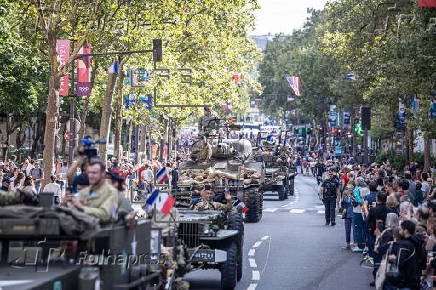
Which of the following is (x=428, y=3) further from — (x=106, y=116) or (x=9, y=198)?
(x=106, y=116)

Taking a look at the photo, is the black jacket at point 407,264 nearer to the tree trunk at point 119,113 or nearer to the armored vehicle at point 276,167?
the armored vehicle at point 276,167

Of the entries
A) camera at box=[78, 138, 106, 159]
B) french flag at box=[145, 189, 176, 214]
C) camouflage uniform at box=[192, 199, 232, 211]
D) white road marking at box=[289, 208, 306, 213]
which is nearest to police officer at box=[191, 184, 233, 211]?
camouflage uniform at box=[192, 199, 232, 211]

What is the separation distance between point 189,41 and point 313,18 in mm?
82957

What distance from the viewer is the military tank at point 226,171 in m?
31.2

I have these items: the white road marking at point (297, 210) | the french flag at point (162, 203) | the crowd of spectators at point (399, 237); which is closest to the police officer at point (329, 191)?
the crowd of spectators at point (399, 237)

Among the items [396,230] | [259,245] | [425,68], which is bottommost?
[259,245]

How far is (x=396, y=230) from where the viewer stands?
13359 millimetres

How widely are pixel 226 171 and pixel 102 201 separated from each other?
23740 millimetres

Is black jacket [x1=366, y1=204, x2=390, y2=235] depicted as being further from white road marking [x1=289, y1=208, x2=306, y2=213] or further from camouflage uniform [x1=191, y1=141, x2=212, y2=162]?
white road marking [x1=289, y1=208, x2=306, y2=213]

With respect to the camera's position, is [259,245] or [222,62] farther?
[222,62]

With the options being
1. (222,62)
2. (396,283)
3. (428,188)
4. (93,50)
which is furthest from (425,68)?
(222,62)

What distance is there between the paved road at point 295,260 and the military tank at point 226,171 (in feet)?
3.34

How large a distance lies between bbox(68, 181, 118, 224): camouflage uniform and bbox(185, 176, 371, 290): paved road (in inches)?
315

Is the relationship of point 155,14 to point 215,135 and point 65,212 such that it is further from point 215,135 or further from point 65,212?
point 65,212
